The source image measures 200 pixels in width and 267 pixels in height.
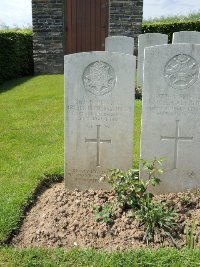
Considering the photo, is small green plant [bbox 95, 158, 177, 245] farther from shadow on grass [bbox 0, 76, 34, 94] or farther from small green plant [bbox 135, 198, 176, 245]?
shadow on grass [bbox 0, 76, 34, 94]

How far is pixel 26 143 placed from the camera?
587 cm

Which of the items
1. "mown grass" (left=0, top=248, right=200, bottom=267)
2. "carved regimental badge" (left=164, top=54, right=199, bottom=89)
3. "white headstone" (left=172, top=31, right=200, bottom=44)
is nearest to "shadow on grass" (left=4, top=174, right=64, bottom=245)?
"mown grass" (left=0, top=248, right=200, bottom=267)

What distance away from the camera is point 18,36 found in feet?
43.1

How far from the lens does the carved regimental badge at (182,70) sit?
373cm

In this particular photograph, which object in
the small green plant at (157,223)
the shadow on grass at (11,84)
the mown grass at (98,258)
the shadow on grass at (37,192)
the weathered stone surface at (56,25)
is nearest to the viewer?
the mown grass at (98,258)

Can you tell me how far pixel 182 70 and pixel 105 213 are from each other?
1.56m

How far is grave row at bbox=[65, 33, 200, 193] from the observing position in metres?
3.74

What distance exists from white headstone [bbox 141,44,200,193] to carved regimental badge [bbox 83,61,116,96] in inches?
13.6

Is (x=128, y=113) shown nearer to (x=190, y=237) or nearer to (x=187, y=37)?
(x=190, y=237)

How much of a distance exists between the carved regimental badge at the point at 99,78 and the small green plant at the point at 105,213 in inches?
44.0

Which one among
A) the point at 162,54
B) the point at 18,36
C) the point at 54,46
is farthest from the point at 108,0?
the point at 162,54

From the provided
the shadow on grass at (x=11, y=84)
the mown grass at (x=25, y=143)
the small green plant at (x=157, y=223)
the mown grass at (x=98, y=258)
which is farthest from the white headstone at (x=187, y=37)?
the mown grass at (x=98, y=258)

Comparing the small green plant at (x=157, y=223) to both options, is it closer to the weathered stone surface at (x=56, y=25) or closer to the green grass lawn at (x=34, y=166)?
the green grass lawn at (x=34, y=166)

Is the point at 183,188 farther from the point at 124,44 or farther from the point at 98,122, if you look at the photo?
the point at 124,44
